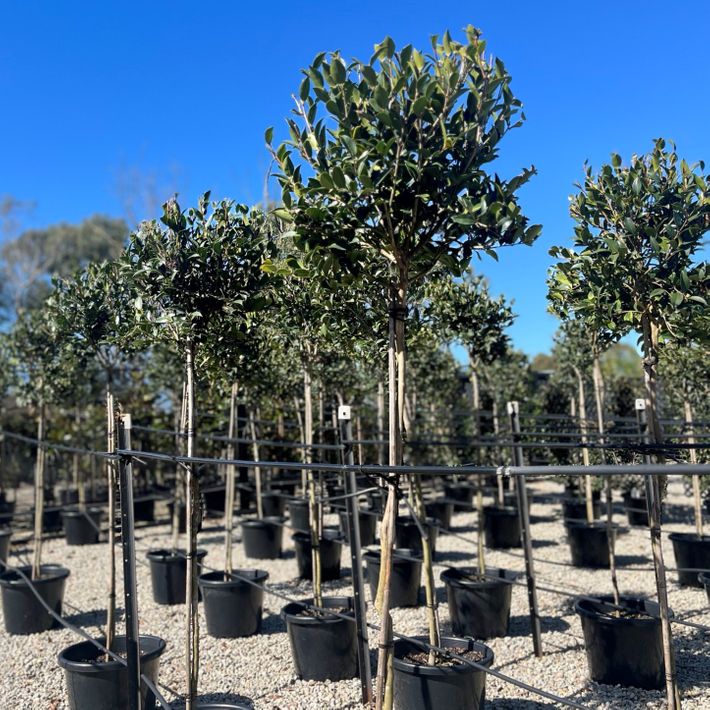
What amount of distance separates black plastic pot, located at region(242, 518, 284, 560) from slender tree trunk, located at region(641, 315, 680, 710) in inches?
250

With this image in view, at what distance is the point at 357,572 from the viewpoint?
14.5ft

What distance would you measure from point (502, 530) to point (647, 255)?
22.4 feet

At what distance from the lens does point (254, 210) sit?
4.35 m

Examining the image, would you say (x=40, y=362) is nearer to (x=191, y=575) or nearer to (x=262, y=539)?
(x=262, y=539)

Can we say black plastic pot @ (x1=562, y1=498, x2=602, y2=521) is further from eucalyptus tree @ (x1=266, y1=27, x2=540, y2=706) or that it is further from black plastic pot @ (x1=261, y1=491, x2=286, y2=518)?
eucalyptus tree @ (x1=266, y1=27, x2=540, y2=706)

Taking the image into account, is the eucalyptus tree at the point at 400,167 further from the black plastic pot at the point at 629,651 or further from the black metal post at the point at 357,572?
the black plastic pot at the point at 629,651

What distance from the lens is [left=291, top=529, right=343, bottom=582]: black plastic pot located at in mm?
8031

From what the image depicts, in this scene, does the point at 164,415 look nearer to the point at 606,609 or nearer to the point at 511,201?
the point at 606,609

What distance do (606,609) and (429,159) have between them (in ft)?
12.9

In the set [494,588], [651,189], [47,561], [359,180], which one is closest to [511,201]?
[359,180]

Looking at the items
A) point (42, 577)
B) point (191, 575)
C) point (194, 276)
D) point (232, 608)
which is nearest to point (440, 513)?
point (232, 608)

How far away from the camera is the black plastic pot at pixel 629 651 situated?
4.61 metres

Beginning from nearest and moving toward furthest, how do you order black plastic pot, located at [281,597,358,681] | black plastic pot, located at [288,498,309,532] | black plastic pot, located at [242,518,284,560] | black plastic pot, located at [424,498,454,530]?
black plastic pot, located at [281,597,358,681], black plastic pot, located at [242,518,284,560], black plastic pot, located at [288,498,309,532], black plastic pot, located at [424,498,454,530]

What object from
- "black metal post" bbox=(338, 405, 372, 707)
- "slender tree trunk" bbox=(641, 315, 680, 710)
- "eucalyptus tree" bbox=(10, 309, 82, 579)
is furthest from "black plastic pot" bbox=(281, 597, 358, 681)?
"eucalyptus tree" bbox=(10, 309, 82, 579)
